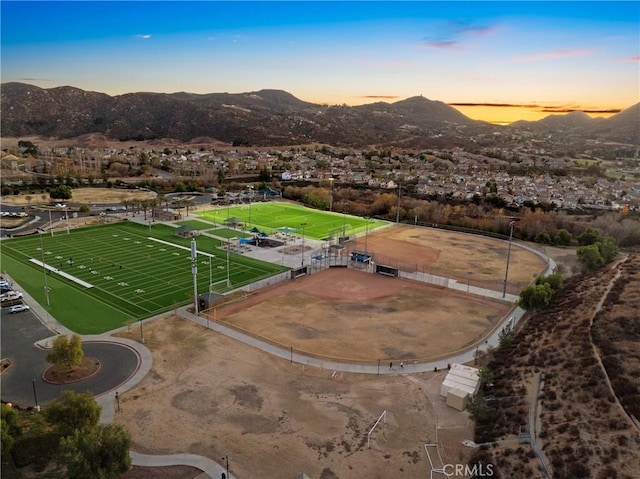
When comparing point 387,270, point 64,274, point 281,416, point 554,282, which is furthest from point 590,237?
point 64,274

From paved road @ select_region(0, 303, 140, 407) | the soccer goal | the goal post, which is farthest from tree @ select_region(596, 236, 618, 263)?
paved road @ select_region(0, 303, 140, 407)

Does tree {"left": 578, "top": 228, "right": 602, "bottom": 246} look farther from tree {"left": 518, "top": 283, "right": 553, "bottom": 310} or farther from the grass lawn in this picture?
the grass lawn

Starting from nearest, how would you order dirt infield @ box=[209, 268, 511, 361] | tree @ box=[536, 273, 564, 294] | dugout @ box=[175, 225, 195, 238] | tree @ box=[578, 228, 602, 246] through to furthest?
dirt infield @ box=[209, 268, 511, 361] < tree @ box=[536, 273, 564, 294] < tree @ box=[578, 228, 602, 246] < dugout @ box=[175, 225, 195, 238]

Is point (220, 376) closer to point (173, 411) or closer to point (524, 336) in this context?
point (173, 411)

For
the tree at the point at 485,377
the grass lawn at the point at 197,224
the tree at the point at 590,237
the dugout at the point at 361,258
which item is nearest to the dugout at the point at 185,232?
the grass lawn at the point at 197,224

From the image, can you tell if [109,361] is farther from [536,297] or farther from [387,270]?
[536,297]

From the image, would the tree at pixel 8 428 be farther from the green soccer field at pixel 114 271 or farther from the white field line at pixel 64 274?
the white field line at pixel 64 274

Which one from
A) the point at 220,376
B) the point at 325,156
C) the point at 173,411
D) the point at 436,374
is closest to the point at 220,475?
the point at 173,411
